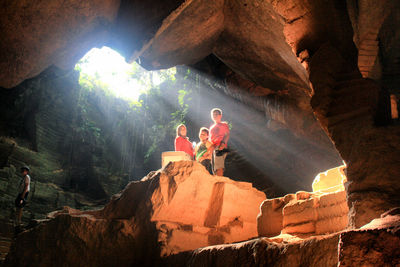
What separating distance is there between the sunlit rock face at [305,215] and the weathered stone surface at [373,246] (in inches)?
88.9

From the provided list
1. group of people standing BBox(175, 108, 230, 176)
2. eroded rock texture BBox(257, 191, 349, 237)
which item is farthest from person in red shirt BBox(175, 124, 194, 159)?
eroded rock texture BBox(257, 191, 349, 237)

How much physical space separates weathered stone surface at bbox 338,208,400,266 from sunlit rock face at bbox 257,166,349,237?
2.26 m

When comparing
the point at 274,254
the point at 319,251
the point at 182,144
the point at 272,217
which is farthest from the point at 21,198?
the point at 319,251

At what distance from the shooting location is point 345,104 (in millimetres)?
3709

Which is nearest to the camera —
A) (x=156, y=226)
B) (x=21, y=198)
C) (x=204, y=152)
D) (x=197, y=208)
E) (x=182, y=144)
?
(x=156, y=226)

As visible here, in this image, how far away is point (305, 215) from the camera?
3695mm

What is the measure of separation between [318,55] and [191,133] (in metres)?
11.0

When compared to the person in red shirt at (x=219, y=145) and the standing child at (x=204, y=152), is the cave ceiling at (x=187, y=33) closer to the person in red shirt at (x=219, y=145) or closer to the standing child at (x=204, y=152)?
the person in red shirt at (x=219, y=145)

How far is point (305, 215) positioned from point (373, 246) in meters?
2.53

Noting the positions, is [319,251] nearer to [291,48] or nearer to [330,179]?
[330,179]

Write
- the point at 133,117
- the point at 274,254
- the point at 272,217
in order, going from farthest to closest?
the point at 133,117 → the point at 272,217 → the point at 274,254

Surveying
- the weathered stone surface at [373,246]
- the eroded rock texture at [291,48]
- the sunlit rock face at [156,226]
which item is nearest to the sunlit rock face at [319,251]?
the weathered stone surface at [373,246]

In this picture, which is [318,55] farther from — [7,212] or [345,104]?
[7,212]

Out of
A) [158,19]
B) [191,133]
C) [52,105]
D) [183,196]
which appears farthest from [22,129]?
[183,196]
